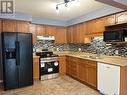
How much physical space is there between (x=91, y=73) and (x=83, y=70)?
420mm

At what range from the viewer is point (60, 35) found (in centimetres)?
562

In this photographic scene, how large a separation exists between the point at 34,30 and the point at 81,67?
241 centimetres

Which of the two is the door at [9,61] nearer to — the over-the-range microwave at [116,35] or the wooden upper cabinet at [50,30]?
the wooden upper cabinet at [50,30]

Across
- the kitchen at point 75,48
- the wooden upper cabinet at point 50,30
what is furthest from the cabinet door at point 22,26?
the wooden upper cabinet at point 50,30

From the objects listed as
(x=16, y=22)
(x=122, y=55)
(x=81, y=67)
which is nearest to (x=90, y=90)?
(x=81, y=67)

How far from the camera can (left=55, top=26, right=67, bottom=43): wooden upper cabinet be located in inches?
218

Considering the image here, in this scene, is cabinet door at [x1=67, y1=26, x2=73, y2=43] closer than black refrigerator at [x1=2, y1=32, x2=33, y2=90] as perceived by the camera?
No

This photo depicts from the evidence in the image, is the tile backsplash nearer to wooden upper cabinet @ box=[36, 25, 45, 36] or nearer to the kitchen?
the kitchen

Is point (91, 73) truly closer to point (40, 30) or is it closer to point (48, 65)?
point (48, 65)

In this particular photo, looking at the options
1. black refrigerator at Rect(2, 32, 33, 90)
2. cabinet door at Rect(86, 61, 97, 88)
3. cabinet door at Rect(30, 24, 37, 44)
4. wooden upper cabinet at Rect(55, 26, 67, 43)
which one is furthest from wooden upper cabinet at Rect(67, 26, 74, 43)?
black refrigerator at Rect(2, 32, 33, 90)

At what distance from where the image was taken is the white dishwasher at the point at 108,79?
2.79 meters

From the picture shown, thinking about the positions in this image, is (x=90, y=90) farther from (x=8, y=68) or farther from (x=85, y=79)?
(x=8, y=68)

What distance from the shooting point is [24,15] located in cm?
429

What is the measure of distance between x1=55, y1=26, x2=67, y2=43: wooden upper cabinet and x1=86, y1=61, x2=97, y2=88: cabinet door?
7.19 feet
